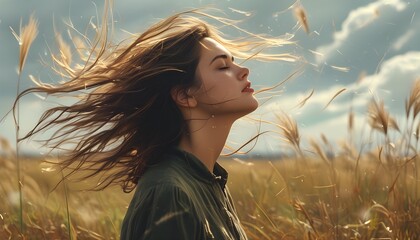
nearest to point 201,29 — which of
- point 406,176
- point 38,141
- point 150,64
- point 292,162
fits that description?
point 150,64

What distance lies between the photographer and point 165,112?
285 cm

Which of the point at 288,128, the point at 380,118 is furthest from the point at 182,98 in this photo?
the point at 380,118

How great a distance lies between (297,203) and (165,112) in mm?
1045

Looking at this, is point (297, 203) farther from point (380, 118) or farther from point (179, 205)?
point (179, 205)

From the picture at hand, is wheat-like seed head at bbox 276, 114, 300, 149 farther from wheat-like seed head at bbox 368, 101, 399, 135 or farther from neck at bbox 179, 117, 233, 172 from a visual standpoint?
neck at bbox 179, 117, 233, 172

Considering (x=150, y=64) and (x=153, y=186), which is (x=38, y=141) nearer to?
(x=150, y=64)

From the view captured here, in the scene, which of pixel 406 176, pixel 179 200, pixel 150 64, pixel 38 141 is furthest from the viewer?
pixel 406 176

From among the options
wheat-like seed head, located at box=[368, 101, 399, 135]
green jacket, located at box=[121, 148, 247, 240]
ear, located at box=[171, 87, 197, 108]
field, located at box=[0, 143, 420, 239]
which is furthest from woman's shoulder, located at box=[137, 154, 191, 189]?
wheat-like seed head, located at box=[368, 101, 399, 135]

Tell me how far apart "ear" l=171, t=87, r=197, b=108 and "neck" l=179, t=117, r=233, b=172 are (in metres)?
0.08

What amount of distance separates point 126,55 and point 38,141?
1.82 ft

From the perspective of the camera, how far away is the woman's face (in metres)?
2.73

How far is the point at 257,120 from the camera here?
137 inches

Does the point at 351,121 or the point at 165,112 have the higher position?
the point at 165,112

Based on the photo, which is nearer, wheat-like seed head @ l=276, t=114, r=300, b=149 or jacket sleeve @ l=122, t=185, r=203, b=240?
jacket sleeve @ l=122, t=185, r=203, b=240
